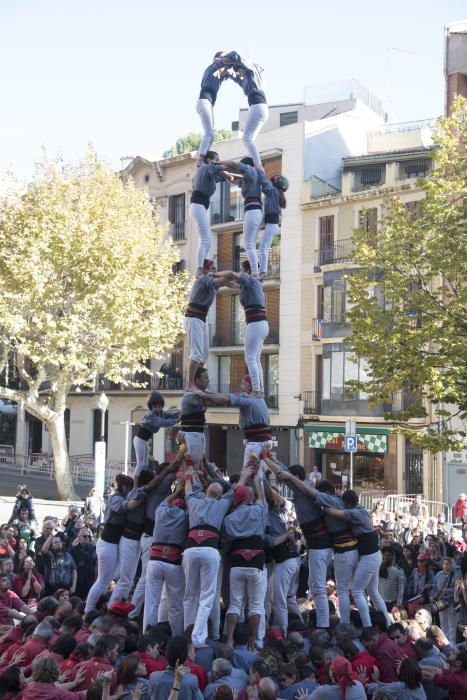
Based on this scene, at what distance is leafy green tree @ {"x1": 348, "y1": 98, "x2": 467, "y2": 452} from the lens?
17.9m

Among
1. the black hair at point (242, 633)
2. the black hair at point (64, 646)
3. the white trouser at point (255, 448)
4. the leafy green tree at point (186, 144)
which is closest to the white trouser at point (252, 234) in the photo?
the white trouser at point (255, 448)

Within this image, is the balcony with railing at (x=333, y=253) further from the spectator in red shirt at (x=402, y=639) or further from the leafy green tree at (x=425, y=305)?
the spectator in red shirt at (x=402, y=639)

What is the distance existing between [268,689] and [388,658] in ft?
6.90

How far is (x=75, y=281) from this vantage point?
28.1 m

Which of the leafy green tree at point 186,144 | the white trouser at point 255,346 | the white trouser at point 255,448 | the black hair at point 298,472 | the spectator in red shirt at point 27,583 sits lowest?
the spectator in red shirt at point 27,583

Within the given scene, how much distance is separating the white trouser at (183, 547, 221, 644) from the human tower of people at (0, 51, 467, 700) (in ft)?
0.06

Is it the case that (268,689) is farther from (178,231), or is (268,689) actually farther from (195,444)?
(178,231)

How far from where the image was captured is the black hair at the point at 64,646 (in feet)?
26.8

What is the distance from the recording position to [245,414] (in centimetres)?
1195

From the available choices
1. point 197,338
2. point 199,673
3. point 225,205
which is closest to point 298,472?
point 197,338

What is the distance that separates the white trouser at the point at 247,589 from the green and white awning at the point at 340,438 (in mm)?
22376

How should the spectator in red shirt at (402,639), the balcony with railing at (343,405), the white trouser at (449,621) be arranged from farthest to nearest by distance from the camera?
the balcony with railing at (343,405), the white trouser at (449,621), the spectator in red shirt at (402,639)

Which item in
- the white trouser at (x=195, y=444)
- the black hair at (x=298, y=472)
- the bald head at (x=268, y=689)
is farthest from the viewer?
the white trouser at (x=195, y=444)

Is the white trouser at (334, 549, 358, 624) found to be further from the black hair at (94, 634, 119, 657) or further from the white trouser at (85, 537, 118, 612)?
the black hair at (94, 634, 119, 657)
